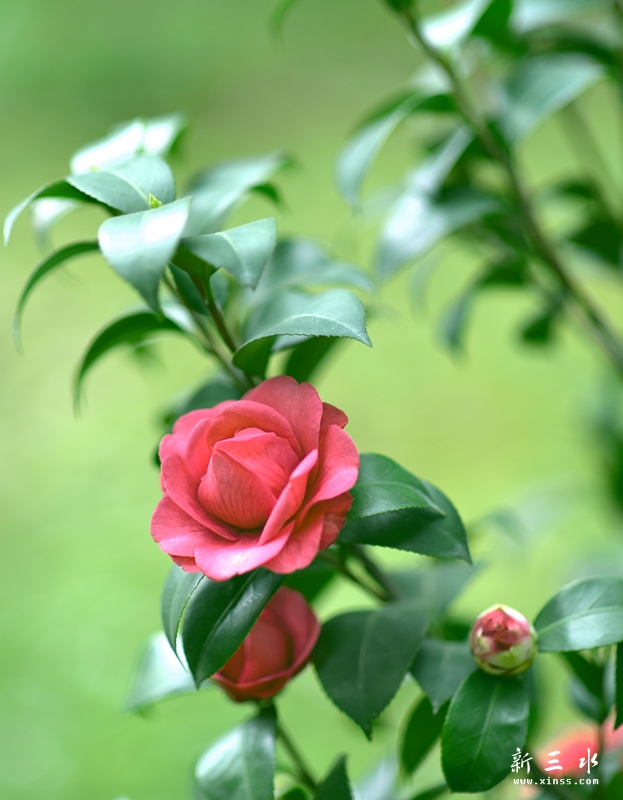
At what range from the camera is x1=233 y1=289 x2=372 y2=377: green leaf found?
41 centimetres

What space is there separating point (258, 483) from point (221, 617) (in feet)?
0.28

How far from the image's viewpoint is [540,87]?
2.44 feet

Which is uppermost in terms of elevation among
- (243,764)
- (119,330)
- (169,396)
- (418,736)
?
(119,330)

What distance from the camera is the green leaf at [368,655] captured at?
1.55ft

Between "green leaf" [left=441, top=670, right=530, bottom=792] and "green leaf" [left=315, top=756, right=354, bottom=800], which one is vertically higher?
"green leaf" [left=441, top=670, right=530, bottom=792]

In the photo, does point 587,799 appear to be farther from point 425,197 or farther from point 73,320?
point 73,320

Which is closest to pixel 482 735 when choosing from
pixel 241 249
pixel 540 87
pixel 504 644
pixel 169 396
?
pixel 504 644

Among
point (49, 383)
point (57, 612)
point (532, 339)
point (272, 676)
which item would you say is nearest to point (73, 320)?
point (49, 383)

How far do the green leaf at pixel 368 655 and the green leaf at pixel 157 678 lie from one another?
0.10 m

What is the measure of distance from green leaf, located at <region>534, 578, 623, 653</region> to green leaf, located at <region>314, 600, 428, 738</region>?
7cm

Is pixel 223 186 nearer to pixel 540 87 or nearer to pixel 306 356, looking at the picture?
pixel 306 356

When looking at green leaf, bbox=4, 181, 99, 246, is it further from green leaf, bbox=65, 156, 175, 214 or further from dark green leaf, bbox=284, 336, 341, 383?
dark green leaf, bbox=284, 336, 341, 383

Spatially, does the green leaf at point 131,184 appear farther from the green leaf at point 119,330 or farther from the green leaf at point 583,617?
the green leaf at point 583,617

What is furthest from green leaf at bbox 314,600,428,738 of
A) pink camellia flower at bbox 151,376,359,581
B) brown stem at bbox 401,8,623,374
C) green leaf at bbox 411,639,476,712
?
brown stem at bbox 401,8,623,374
